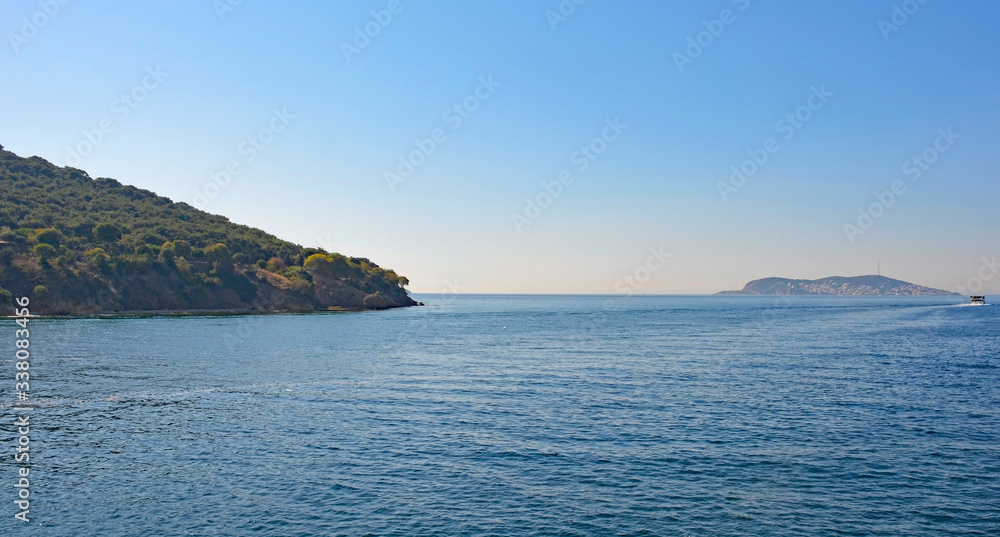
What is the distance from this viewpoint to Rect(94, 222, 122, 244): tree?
6196 inches

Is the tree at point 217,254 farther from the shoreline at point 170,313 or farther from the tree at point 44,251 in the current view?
the tree at point 44,251

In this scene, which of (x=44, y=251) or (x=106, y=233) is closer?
(x=44, y=251)

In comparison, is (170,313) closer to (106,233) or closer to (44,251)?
(44,251)

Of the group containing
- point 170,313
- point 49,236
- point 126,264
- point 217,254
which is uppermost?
point 49,236

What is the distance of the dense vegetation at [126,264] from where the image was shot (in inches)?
5182

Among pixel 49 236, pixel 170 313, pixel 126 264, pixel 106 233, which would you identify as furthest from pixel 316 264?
pixel 49 236

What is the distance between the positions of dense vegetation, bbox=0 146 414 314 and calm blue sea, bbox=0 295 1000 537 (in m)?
85.1

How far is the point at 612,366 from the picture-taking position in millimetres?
59969

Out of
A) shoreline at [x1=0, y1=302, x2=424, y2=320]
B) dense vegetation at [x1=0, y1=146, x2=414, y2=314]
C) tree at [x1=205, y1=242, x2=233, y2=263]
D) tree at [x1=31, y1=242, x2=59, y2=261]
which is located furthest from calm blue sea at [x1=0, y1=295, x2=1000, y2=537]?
tree at [x1=205, y1=242, x2=233, y2=263]

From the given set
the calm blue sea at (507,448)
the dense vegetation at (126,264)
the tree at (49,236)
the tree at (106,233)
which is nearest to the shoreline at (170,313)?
the dense vegetation at (126,264)

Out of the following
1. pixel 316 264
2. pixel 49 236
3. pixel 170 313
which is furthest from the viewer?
pixel 316 264

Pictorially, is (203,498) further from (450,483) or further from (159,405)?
(159,405)

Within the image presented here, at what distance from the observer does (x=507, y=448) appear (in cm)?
2916

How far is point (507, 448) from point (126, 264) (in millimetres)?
148976
